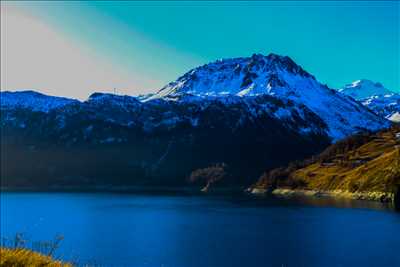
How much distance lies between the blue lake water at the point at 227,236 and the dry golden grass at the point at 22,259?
29.7 m

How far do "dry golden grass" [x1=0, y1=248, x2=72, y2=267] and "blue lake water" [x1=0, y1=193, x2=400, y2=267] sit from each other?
29720 millimetres

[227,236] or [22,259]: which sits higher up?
[22,259]

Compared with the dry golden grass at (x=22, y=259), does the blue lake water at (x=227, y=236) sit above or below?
below

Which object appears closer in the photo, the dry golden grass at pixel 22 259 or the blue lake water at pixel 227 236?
the dry golden grass at pixel 22 259

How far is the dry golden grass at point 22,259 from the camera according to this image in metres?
10.6

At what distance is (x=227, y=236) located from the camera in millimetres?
97812

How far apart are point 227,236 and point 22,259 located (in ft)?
292

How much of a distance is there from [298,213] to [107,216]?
55723mm

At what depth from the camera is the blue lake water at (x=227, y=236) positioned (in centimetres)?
7181

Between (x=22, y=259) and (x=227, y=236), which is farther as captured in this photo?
(x=227, y=236)

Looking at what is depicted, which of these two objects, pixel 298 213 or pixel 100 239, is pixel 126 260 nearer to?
pixel 100 239

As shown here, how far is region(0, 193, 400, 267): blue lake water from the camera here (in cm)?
7181

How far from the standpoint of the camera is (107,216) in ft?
502

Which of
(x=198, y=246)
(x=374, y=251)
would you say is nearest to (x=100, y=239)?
(x=198, y=246)
